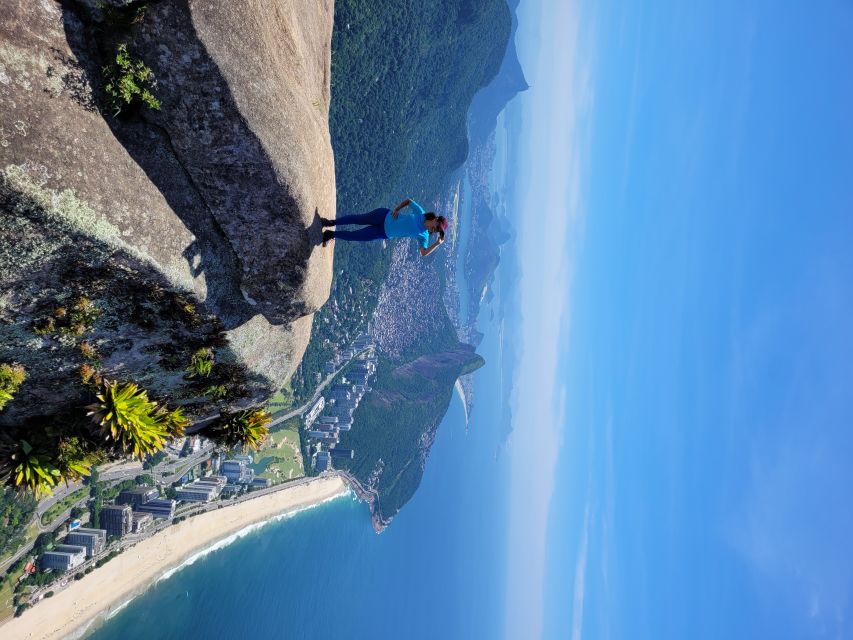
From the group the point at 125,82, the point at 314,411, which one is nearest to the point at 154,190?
the point at 125,82

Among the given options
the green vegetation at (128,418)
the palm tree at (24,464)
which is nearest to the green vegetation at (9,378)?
the green vegetation at (128,418)

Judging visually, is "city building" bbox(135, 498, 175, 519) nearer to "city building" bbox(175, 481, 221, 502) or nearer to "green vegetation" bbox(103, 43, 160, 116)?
"city building" bbox(175, 481, 221, 502)

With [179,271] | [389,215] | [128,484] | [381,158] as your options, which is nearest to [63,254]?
[179,271]

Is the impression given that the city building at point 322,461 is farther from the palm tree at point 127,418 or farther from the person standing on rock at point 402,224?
the palm tree at point 127,418

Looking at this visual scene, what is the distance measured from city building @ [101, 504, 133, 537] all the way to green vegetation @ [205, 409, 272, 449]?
143ft

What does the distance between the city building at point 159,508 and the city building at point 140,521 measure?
1.71 ft

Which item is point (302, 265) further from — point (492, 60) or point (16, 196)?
point (492, 60)

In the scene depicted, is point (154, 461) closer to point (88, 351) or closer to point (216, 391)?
point (216, 391)

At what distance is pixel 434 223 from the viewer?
41.3 feet

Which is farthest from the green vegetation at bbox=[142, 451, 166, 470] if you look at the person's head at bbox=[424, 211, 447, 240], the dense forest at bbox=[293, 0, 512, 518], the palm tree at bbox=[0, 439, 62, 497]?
the person's head at bbox=[424, 211, 447, 240]

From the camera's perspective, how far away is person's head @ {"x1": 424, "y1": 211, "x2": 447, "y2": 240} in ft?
41.1

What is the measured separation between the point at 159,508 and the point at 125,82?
56.4 metres

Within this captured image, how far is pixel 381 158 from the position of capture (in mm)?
81375

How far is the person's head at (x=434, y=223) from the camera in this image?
12516 millimetres
